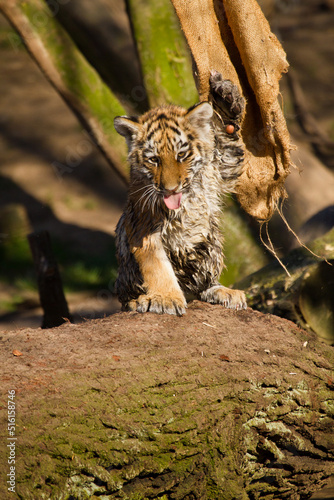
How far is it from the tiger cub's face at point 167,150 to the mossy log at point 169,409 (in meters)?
0.90

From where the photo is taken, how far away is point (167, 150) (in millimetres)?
3977

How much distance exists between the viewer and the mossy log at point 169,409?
2875 mm

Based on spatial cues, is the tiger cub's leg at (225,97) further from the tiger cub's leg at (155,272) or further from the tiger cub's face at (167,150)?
the tiger cub's leg at (155,272)

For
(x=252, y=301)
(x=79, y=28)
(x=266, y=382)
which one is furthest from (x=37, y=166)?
(x=266, y=382)

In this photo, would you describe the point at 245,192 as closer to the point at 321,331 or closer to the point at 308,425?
the point at 321,331

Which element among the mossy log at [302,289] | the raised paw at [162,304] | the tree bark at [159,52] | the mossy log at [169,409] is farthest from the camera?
the tree bark at [159,52]

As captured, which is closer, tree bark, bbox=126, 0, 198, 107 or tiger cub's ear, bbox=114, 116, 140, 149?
tiger cub's ear, bbox=114, 116, 140, 149

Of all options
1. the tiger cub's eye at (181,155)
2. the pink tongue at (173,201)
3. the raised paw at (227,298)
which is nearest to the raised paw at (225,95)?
the tiger cub's eye at (181,155)

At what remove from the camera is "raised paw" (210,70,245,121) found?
4.12m

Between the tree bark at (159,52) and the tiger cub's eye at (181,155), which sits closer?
the tiger cub's eye at (181,155)

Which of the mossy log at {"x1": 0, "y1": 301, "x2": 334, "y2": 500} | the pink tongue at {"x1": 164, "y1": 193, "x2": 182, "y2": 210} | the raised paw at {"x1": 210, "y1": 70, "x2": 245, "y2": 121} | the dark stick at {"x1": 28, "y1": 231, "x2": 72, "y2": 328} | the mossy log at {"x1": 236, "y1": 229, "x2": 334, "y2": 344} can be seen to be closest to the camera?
the mossy log at {"x1": 0, "y1": 301, "x2": 334, "y2": 500}

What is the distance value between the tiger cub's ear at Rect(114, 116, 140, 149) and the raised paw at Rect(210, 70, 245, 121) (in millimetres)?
632
